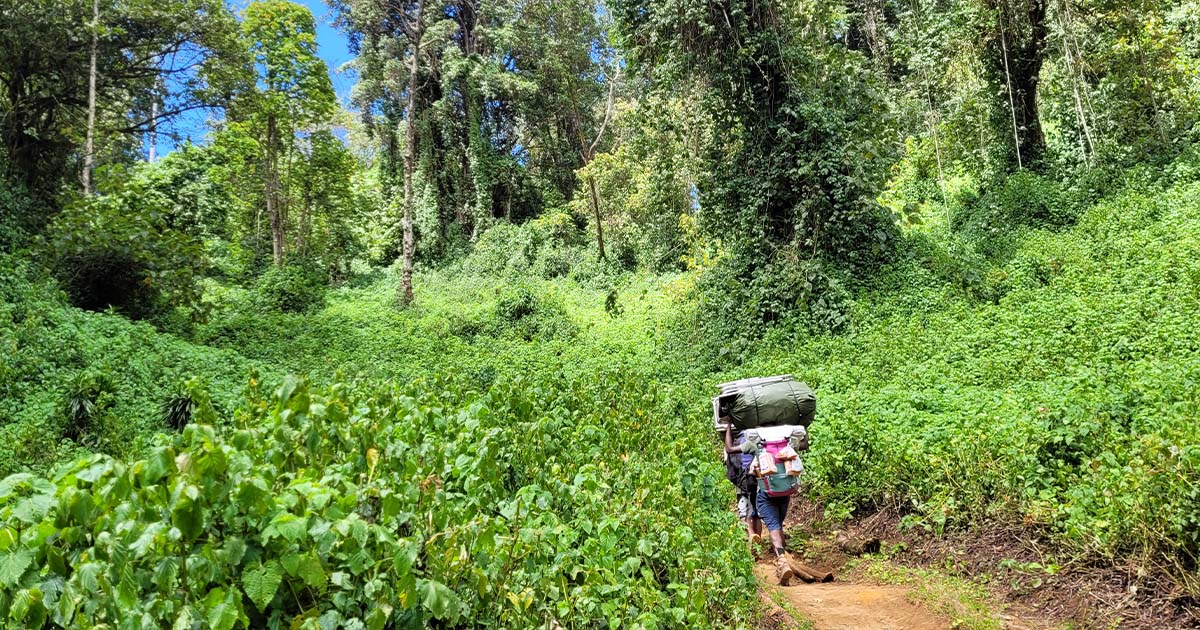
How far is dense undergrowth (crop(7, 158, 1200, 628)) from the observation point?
1.94m

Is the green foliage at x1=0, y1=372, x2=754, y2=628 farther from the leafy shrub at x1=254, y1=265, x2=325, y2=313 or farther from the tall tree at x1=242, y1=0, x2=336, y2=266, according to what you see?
the tall tree at x1=242, y1=0, x2=336, y2=266

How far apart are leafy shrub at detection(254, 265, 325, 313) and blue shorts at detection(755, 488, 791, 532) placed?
15155 mm

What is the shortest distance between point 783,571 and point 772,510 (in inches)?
23.1

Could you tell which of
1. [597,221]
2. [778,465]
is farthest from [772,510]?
[597,221]

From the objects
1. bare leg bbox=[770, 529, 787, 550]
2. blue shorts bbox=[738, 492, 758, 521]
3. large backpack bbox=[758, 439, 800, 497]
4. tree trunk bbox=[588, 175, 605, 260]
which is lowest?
bare leg bbox=[770, 529, 787, 550]

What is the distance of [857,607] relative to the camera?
4.21 meters

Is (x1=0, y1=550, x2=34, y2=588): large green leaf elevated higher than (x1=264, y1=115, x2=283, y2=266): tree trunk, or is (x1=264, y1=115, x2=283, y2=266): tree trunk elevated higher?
(x1=264, y1=115, x2=283, y2=266): tree trunk

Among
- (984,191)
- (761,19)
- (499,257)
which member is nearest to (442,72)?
(499,257)

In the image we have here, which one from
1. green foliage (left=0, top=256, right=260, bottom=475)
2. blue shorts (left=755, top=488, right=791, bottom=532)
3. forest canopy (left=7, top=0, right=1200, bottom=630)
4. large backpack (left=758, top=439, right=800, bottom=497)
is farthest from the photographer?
green foliage (left=0, top=256, right=260, bottom=475)

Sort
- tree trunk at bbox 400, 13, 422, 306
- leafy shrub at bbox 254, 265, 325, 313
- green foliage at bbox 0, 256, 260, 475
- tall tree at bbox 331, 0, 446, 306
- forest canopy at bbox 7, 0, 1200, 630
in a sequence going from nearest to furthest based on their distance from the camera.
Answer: forest canopy at bbox 7, 0, 1200, 630
green foliage at bbox 0, 256, 260, 475
leafy shrub at bbox 254, 265, 325, 313
tree trunk at bbox 400, 13, 422, 306
tall tree at bbox 331, 0, 446, 306

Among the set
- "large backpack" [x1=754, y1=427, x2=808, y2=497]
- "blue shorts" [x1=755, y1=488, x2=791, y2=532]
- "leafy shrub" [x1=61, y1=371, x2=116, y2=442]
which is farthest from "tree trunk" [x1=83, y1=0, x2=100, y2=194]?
"blue shorts" [x1=755, y1=488, x2=791, y2=532]

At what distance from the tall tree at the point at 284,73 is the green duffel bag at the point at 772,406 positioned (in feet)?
61.6

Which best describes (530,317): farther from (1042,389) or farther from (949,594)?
(949,594)

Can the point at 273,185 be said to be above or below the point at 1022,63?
above
